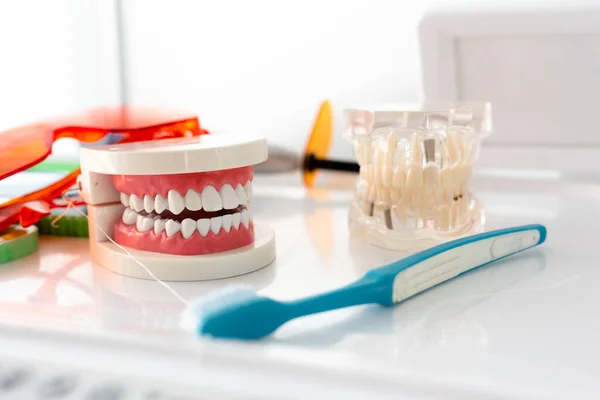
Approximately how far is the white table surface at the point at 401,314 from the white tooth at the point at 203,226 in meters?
0.05

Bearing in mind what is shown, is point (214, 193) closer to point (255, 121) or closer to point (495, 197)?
point (495, 197)

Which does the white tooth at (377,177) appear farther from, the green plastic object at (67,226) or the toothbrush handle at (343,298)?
the green plastic object at (67,226)

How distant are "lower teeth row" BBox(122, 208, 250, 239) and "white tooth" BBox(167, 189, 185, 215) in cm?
1

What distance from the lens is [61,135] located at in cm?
71

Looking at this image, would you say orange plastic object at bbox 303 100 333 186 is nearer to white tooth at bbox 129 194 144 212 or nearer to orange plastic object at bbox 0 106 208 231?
orange plastic object at bbox 0 106 208 231

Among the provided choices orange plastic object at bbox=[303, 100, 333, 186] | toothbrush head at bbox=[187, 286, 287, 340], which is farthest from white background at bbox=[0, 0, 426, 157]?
toothbrush head at bbox=[187, 286, 287, 340]

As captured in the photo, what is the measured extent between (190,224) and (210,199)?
3 cm

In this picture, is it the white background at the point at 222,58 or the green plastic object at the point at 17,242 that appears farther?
the white background at the point at 222,58

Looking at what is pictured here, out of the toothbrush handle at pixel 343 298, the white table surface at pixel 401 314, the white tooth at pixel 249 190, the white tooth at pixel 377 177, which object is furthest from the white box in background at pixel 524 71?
the toothbrush handle at pixel 343 298

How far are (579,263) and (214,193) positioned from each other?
0.33 m

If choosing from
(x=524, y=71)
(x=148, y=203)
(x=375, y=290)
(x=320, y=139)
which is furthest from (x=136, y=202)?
(x=524, y=71)

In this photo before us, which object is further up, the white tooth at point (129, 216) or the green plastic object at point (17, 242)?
the white tooth at point (129, 216)

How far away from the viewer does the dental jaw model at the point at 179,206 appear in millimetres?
568

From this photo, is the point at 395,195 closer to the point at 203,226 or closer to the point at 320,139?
the point at 203,226
